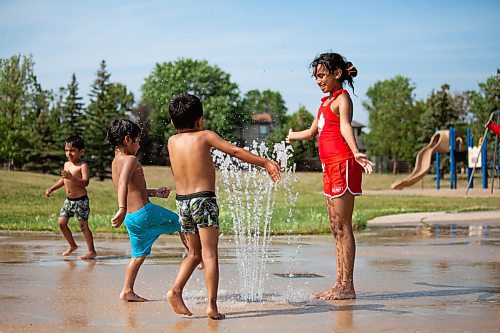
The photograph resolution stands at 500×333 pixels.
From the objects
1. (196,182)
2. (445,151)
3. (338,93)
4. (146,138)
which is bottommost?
(196,182)

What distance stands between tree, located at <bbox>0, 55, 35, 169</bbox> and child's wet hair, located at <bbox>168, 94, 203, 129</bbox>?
152 ft

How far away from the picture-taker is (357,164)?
6.38m

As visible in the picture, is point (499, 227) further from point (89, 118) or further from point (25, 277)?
point (89, 118)

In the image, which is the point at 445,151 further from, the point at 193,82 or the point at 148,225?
the point at 193,82

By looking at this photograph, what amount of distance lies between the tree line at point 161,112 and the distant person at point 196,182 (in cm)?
2836

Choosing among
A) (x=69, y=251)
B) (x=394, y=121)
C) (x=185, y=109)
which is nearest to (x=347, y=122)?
(x=185, y=109)

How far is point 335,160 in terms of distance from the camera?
21.0 ft

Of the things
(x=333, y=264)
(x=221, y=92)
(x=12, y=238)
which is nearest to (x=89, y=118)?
(x=221, y=92)

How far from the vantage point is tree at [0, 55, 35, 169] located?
50094 millimetres

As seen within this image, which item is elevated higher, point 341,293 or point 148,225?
point 148,225

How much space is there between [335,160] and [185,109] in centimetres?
142

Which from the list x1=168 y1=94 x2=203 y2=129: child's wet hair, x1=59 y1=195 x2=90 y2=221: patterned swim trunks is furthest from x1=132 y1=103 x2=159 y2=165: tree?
x1=168 y1=94 x2=203 y2=129: child's wet hair

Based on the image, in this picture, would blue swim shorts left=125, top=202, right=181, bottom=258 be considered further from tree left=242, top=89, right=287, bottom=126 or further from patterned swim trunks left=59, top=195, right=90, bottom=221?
tree left=242, top=89, right=287, bottom=126

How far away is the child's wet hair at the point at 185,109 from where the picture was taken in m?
5.53
